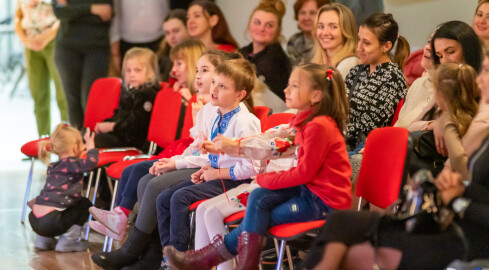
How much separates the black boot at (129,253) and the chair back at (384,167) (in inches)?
48.8

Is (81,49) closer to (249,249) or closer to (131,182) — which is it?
(131,182)

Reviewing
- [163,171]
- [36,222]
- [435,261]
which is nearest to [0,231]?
[36,222]

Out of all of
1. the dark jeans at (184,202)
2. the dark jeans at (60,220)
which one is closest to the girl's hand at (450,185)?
the dark jeans at (184,202)

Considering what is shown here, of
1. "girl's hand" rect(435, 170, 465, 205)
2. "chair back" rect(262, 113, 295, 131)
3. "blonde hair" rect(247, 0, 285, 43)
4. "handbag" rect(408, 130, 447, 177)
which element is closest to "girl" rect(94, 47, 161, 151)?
"blonde hair" rect(247, 0, 285, 43)

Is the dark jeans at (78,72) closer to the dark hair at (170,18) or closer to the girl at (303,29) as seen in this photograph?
the dark hair at (170,18)

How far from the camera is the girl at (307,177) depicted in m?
3.09

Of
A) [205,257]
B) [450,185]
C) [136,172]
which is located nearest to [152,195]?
[136,172]

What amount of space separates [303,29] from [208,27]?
2.80 feet

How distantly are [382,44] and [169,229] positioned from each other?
1.43 m

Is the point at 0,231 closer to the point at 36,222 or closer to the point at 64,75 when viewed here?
the point at 36,222

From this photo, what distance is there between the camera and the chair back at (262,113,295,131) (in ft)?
12.3

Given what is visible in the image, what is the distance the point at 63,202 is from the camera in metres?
4.57

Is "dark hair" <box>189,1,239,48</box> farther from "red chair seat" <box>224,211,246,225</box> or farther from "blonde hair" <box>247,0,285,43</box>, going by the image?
"red chair seat" <box>224,211,246,225</box>

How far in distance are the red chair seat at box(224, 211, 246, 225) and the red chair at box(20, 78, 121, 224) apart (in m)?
2.33
